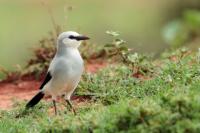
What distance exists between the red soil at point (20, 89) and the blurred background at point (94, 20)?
6.44m

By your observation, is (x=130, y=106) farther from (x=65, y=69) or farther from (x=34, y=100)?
(x=34, y=100)

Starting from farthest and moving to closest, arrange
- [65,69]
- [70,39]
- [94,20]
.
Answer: [94,20] < [70,39] < [65,69]

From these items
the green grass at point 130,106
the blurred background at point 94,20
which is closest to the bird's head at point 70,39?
the green grass at point 130,106

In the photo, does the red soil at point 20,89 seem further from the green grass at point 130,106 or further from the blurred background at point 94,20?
the blurred background at point 94,20

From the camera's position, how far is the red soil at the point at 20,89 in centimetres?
1136

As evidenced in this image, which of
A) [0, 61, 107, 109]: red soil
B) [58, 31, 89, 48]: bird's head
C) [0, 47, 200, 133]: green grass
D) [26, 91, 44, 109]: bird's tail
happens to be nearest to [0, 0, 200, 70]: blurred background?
[0, 61, 107, 109]: red soil

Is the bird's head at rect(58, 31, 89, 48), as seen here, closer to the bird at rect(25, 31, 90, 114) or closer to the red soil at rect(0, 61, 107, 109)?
the bird at rect(25, 31, 90, 114)

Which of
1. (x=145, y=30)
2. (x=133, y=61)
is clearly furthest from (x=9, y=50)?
(x=133, y=61)

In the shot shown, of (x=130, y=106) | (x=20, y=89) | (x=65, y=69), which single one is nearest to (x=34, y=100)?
(x=65, y=69)

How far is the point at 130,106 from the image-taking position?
8336 millimetres

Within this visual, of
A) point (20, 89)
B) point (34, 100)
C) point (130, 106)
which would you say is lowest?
point (20, 89)

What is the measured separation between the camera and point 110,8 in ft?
78.4

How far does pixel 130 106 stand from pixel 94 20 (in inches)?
563

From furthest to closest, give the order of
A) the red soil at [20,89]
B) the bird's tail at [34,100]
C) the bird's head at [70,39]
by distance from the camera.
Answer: the red soil at [20,89], the bird's tail at [34,100], the bird's head at [70,39]
